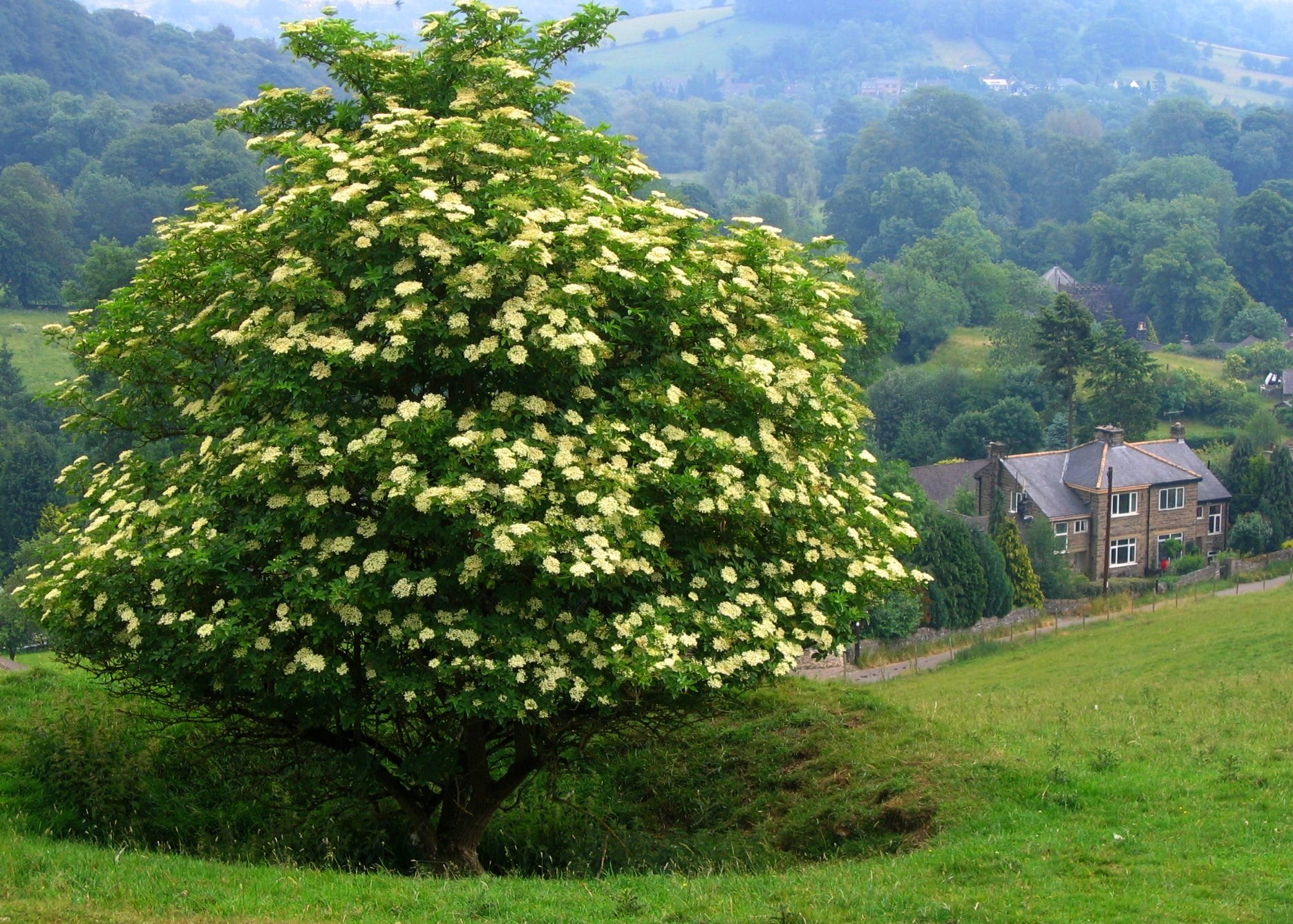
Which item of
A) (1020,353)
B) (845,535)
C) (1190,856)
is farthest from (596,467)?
(1020,353)

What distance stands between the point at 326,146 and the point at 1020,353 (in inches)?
4446

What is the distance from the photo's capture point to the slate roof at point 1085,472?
8269 centimetres

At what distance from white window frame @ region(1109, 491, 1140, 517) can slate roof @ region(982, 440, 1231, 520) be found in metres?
0.60

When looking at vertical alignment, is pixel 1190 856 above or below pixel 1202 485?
above

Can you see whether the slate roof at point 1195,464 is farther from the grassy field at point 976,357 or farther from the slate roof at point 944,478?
the grassy field at point 976,357

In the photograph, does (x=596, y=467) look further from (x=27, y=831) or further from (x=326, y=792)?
(x=27, y=831)

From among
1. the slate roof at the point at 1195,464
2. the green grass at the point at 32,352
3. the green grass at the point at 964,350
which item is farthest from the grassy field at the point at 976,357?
the green grass at the point at 32,352

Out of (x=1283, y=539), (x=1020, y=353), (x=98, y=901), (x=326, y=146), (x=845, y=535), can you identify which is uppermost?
(x=326, y=146)

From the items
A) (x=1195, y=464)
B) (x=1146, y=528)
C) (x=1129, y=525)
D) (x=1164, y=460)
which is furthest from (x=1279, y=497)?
(x=1129, y=525)

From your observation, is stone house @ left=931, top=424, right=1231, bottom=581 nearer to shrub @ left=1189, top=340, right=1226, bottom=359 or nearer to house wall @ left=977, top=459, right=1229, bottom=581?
house wall @ left=977, top=459, right=1229, bottom=581

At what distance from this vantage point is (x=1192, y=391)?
4678 inches

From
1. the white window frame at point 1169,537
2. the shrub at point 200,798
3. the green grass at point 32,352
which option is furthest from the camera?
the green grass at point 32,352

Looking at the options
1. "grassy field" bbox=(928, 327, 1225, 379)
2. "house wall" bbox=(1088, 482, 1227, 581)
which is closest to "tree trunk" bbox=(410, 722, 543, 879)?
"house wall" bbox=(1088, 482, 1227, 581)

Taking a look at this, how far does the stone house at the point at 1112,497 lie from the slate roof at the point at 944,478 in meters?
5.13
